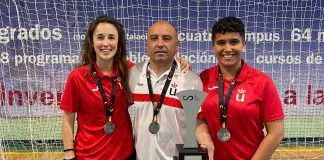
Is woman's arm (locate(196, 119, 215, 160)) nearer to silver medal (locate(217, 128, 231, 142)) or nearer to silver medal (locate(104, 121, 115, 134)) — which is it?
silver medal (locate(217, 128, 231, 142))

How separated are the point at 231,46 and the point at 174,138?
23.3 inches

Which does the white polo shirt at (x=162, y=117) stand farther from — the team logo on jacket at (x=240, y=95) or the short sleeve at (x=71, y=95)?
the short sleeve at (x=71, y=95)

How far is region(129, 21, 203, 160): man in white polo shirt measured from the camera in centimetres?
183

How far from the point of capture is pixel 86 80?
1.93 metres

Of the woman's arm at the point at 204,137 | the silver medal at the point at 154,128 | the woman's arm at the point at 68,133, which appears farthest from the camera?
the woman's arm at the point at 68,133

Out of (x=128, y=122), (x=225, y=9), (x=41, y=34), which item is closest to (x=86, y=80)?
(x=128, y=122)

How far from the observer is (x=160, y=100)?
6.02 feet

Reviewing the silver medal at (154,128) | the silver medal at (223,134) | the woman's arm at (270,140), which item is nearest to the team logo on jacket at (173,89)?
the silver medal at (154,128)

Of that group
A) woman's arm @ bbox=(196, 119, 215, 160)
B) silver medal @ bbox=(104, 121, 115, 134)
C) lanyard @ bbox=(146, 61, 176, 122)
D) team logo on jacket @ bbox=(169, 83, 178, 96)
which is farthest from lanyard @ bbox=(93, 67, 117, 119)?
woman's arm @ bbox=(196, 119, 215, 160)

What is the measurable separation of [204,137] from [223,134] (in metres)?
0.10

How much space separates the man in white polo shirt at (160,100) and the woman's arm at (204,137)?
0.13 meters

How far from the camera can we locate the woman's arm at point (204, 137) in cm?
167

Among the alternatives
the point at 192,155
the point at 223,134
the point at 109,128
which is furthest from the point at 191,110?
the point at 109,128

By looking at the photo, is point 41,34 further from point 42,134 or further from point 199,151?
point 199,151
